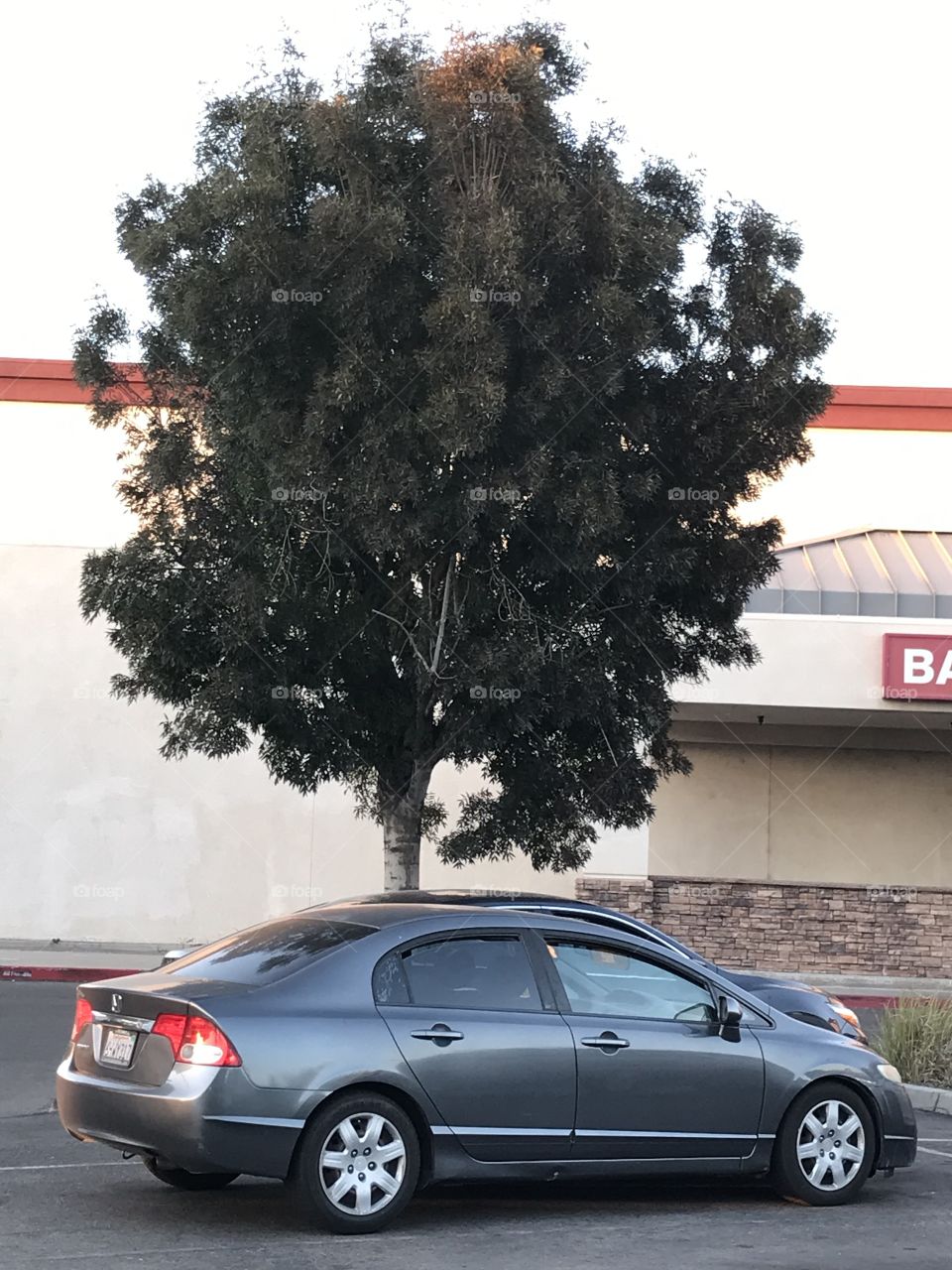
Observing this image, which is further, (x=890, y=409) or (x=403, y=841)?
(x=890, y=409)

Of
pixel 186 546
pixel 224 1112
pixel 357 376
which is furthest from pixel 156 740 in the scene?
pixel 224 1112

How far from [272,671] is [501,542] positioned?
2121 mm

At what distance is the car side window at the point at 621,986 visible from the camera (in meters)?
7.50

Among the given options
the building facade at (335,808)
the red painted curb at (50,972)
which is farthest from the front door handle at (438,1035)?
the building facade at (335,808)

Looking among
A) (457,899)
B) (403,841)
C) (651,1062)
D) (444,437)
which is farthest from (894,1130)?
(403,841)

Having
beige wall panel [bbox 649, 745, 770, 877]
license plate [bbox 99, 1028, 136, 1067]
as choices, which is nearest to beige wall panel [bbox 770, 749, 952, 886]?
beige wall panel [bbox 649, 745, 770, 877]

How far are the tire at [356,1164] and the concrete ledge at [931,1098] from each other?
5861 mm

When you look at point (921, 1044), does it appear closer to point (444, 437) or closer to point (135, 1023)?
point (444, 437)

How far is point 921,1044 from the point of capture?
12.0 m

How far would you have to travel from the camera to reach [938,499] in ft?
85.8

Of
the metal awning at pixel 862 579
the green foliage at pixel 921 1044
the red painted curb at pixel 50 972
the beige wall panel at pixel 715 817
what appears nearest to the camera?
the green foliage at pixel 921 1044

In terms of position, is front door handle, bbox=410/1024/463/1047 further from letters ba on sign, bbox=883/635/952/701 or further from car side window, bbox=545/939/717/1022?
letters ba on sign, bbox=883/635/952/701

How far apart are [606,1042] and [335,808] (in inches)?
631

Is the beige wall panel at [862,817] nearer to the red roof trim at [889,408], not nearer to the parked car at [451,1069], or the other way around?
the red roof trim at [889,408]
